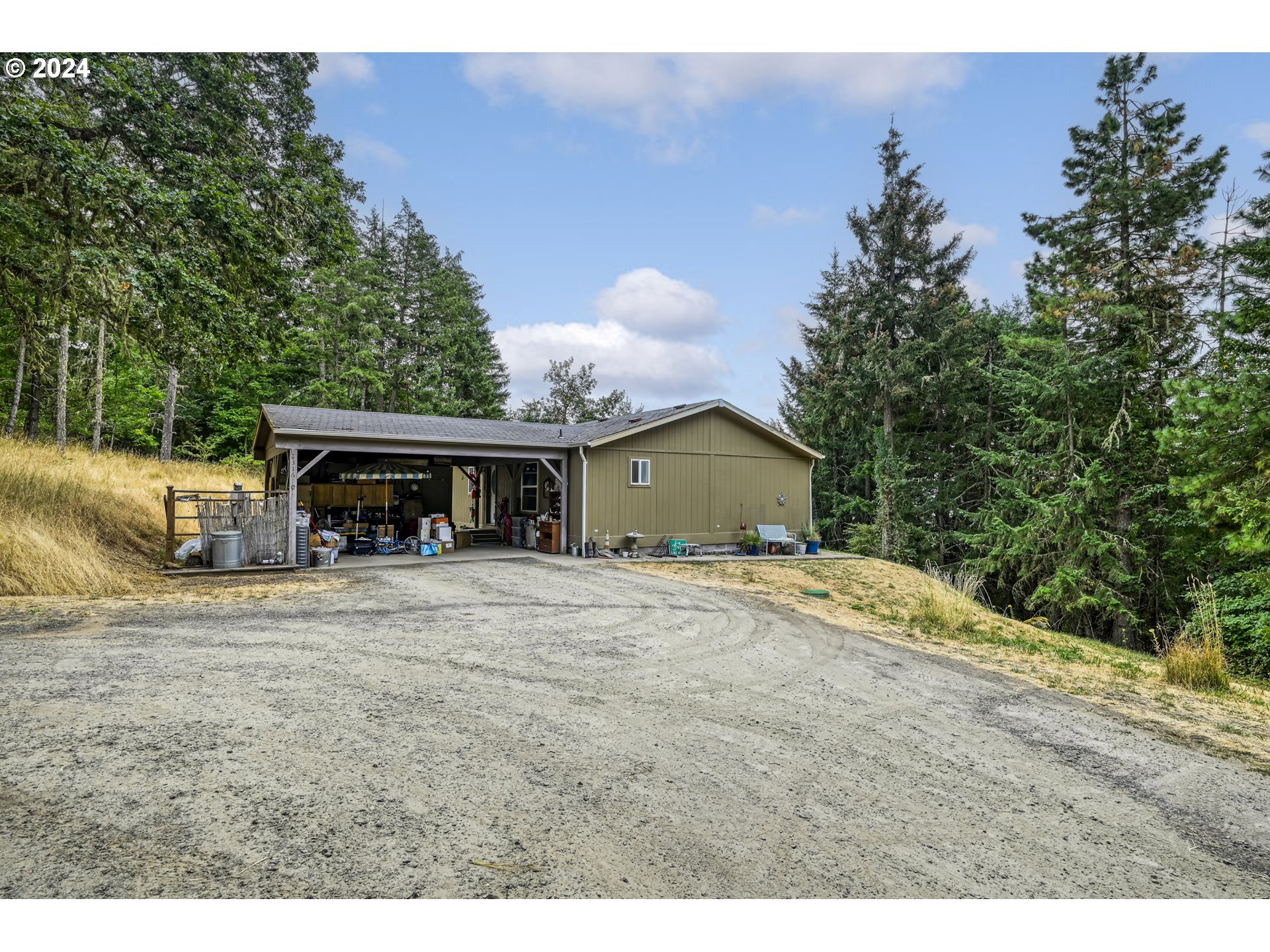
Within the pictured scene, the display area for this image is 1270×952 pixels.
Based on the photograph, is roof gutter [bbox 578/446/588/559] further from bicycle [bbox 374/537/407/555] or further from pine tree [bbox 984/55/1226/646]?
pine tree [bbox 984/55/1226/646]

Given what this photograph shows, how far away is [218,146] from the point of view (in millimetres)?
8547

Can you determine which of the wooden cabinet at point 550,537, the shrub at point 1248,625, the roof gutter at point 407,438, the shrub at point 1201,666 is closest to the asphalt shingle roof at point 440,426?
the roof gutter at point 407,438

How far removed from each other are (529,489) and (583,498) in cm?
330

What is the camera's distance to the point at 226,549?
10.7m

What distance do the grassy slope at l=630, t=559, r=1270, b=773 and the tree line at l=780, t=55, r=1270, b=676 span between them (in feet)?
12.3

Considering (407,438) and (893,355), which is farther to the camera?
(893,355)

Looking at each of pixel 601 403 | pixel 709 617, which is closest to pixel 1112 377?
pixel 709 617

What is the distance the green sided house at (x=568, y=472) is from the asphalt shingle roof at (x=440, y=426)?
51 mm

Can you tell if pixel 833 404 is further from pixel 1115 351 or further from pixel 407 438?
pixel 407 438

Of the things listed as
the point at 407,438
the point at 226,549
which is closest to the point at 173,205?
the point at 407,438

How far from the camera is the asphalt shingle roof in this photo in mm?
12266

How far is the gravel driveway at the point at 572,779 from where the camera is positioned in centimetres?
250

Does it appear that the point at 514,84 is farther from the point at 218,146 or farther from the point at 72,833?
the point at 72,833
